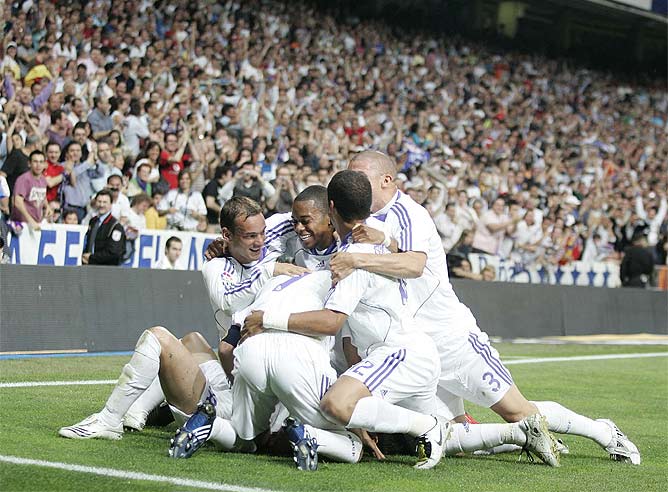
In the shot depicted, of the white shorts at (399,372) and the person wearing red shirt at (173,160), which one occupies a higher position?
the person wearing red shirt at (173,160)

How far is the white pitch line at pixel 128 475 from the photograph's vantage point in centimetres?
558

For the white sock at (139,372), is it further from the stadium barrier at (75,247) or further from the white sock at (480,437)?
the stadium barrier at (75,247)

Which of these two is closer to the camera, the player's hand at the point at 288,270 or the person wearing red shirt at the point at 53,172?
the player's hand at the point at 288,270

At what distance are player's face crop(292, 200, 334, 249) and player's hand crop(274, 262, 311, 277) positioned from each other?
27 centimetres

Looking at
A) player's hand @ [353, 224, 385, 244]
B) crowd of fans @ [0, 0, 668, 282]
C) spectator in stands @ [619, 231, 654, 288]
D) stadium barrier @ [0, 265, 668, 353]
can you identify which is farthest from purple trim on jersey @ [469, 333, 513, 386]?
spectator in stands @ [619, 231, 654, 288]

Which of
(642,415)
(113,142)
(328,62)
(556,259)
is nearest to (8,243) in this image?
(113,142)

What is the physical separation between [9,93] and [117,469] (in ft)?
34.8

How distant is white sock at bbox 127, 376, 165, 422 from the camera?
7.61 meters

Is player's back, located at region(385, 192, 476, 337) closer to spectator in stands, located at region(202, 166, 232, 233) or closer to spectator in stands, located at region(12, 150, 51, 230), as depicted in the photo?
spectator in stands, located at region(12, 150, 51, 230)

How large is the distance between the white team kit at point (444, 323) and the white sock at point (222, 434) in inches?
53.0

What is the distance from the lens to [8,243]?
12.5 meters

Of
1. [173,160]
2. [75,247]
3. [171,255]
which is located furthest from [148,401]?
[173,160]

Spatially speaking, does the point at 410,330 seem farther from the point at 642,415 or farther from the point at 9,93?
the point at 9,93

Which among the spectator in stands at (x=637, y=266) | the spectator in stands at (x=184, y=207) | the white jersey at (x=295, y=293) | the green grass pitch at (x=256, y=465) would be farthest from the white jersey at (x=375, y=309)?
the spectator in stands at (x=637, y=266)
